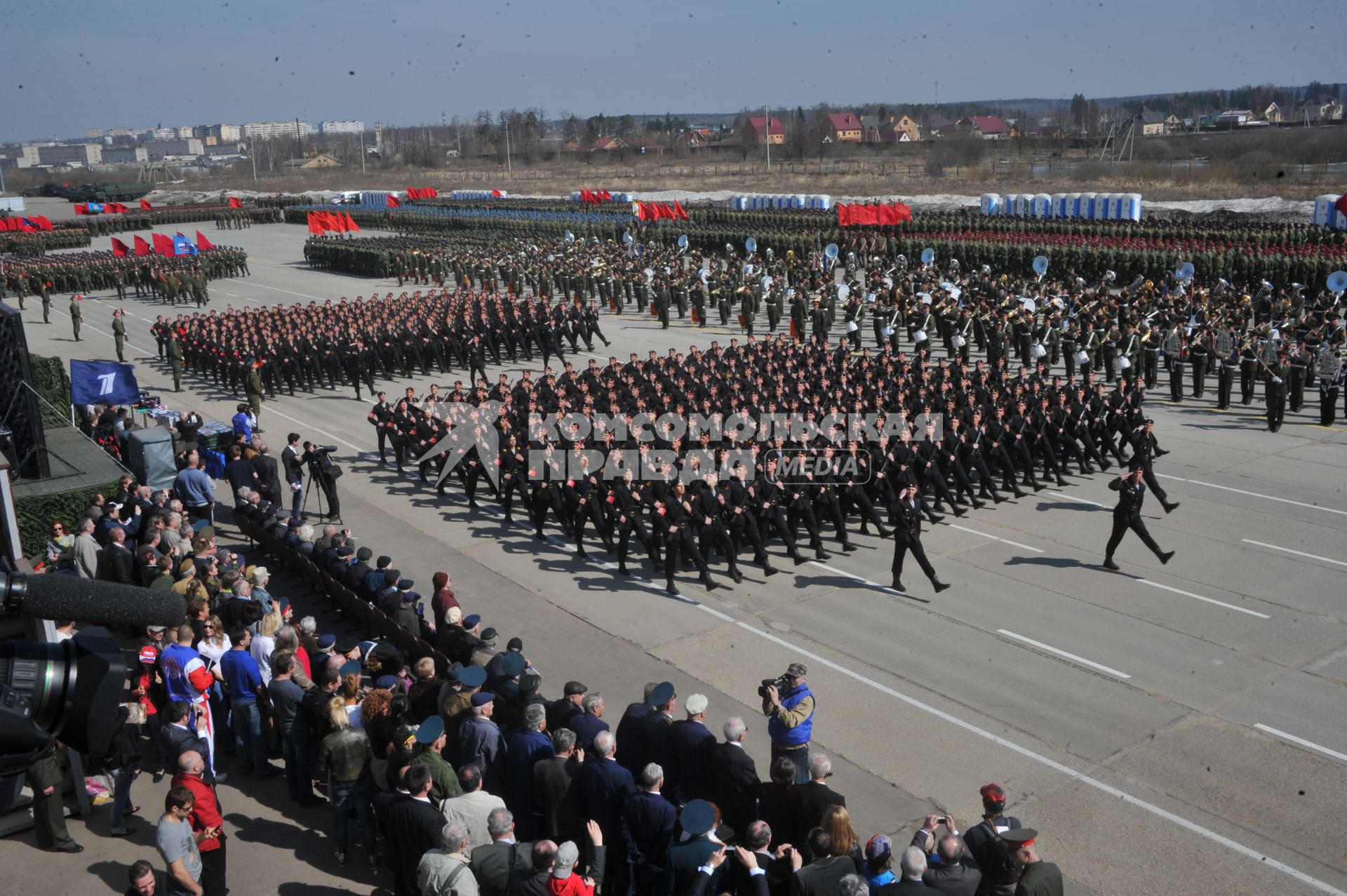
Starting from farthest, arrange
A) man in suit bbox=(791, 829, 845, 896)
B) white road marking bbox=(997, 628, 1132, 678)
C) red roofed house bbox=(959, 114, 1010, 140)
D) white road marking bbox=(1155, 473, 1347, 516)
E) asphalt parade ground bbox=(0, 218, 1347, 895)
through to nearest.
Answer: red roofed house bbox=(959, 114, 1010, 140) < white road marking bbox=(1155, 473, 1347, 516) < white road marking bbox=(997, 628, 1132, 678) < asphalt parade ground bbox=(0, 218, 1347, 895) < man in suit bbox=(791, 829, 845, 896)

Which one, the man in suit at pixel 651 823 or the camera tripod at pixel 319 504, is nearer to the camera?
the man in suit at pixel 651 823

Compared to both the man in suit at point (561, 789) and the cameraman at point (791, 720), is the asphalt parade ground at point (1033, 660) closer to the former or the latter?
the cameraman at point (791, 720)

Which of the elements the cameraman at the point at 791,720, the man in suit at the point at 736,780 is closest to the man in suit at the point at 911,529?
the cameraman at the point at 791,720

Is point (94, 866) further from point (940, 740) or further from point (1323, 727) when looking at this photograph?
point (1323, 727)

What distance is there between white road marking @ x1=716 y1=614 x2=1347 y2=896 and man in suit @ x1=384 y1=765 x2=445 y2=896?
16.8 ft

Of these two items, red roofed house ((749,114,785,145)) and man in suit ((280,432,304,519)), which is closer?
man in suit ((280,432,304,519))

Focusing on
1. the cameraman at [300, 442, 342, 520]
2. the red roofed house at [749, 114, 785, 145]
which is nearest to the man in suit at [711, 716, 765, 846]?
the cameraman at [300, 442, 342, 520]

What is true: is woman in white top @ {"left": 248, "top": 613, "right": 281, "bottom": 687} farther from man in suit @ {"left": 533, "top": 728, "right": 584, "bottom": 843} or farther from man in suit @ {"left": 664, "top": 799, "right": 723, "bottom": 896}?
man in suit @ {"left": 664, "top": 799, "right": 723, "bottom": 896}

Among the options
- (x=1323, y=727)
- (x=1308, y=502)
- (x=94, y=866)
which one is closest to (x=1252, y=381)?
(x=1308, y=502)

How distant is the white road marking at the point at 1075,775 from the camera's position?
286 inches

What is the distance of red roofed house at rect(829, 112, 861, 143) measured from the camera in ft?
398

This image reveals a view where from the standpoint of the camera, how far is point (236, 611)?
9406 millimetres

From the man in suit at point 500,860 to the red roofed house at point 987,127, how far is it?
418ft

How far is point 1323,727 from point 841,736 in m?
4.11
